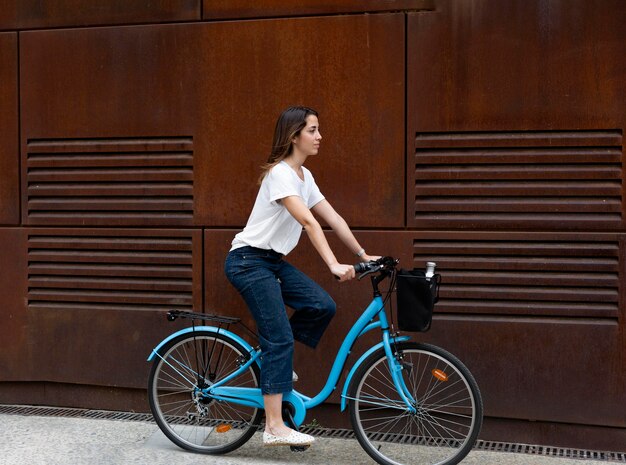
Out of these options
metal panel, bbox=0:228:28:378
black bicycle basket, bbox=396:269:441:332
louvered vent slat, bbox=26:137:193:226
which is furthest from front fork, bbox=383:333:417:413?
metal panel, bbox=0:228:28:378

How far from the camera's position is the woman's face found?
16.0 ft

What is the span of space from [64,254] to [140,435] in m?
1.50

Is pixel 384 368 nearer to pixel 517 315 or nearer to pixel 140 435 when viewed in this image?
pixel 517 315

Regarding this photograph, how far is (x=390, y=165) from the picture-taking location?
562cm

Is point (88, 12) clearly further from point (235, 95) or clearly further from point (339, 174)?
point (339, 174)

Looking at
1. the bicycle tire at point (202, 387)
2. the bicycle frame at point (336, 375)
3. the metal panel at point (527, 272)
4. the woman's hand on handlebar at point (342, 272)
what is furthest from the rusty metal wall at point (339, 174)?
the woman's hand on handlebar at point (342, 272)

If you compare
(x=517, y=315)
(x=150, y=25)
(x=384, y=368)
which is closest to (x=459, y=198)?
(x=517, y=315)

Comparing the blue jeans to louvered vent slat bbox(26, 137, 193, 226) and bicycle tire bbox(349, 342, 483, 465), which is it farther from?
louvered vent slat bbox(26, 137, 193, 226)

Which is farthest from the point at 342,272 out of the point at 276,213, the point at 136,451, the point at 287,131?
the point at 136,451

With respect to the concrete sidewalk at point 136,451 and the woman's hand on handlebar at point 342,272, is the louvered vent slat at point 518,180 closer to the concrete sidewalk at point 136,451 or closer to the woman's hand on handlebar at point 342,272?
the woman's hand on handlebar at point 342,272

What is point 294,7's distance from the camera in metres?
5.74

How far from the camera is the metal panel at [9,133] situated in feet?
20.6

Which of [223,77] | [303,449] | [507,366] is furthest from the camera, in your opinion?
[223,77]

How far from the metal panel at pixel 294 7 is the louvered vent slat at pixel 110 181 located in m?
0.93
